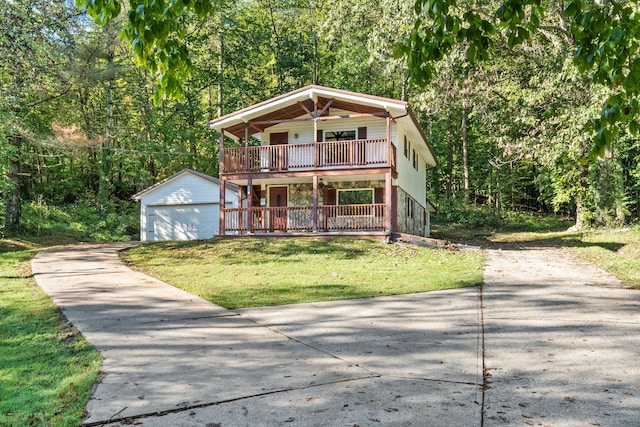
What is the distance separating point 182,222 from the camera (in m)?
25.6

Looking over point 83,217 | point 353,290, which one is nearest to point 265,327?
point 353,290

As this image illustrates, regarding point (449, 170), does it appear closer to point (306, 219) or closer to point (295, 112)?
point (295, 112)

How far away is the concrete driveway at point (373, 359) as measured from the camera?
3.74 meters

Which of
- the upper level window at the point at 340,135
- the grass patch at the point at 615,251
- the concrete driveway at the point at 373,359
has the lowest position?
the concrete driveway at the point at 373,359

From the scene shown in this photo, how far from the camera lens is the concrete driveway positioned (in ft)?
12.3

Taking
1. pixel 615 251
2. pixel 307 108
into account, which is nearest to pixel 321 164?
pixel 307 108

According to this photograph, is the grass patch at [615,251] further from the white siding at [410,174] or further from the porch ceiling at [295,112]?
the porch ceiling at [295,112]

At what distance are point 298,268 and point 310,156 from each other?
7743 millimetres

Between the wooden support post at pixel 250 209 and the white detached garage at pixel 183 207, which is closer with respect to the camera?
the wooden support post at pixel 250 209

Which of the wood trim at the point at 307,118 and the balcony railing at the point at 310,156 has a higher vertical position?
the wood trim at the point at 307,118

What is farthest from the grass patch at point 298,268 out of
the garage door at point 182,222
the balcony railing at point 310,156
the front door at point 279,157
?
the garage door at point 182,222

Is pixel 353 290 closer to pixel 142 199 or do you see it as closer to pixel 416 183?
pixel 416 183

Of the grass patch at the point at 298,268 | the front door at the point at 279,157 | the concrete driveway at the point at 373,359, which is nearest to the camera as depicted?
the concrete driveway at the point at 373,359

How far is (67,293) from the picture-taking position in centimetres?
976
